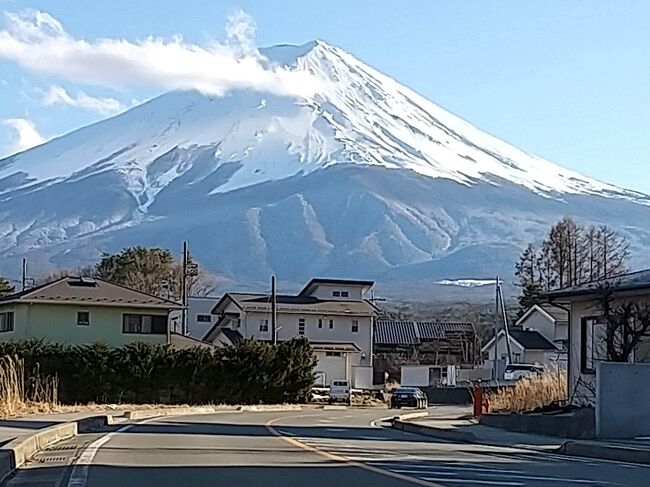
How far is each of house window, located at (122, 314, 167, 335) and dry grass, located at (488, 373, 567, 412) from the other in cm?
2431

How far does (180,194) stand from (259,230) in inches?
604

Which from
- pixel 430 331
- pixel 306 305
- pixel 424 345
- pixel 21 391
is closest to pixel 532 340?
pixel 306 305

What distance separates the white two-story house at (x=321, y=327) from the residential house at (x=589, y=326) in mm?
41612

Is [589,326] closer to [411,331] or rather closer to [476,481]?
[476,481]

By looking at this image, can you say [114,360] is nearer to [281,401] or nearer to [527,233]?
[281,401]

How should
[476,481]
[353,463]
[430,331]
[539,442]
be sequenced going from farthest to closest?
[430,331] < [539,442] < [353,463] < [476,481]

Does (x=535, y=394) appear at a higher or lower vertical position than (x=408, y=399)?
higher

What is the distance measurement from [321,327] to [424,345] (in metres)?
16.3

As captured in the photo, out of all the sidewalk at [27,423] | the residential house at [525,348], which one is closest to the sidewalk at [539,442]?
the sidewalk at [27,423]

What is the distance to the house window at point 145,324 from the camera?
194 ft

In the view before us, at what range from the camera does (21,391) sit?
43.8 meters

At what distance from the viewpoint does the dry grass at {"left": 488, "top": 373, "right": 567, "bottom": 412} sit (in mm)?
36312


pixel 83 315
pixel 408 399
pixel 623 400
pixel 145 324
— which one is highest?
pixel 83 315

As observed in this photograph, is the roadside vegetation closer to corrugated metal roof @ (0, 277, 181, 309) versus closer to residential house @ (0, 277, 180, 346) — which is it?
residential house @ (0, 277, 180, 346)
